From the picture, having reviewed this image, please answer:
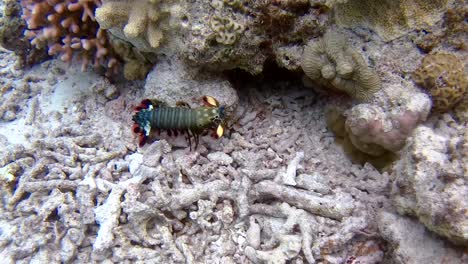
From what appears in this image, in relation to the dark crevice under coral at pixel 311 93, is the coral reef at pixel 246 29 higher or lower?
higher

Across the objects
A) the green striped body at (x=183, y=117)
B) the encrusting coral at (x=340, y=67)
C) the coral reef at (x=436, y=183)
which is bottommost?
the green striped body at (x=183, y=117)

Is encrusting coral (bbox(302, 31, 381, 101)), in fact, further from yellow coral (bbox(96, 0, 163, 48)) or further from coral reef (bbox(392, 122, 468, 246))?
yellow coral (bbox(96, 0, 163, 48))

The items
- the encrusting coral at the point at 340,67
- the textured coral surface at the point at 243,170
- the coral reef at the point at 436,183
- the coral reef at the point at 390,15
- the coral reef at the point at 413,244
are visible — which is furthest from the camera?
the encrusting coral at the point at 340,67

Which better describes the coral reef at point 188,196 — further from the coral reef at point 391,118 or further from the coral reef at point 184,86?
the coral reef at point 391,118

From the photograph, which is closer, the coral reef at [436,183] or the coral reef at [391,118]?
the coral reef at [436,183]

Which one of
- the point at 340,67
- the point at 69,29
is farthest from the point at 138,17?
the point at 340,67

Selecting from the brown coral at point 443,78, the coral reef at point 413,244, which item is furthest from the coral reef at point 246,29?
the coral reef at point 413,244

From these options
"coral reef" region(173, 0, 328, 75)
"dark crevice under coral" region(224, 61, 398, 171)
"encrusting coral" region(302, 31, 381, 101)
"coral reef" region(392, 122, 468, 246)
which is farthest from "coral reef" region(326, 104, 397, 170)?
"coral reef" region(173, 0, 328, 75)
